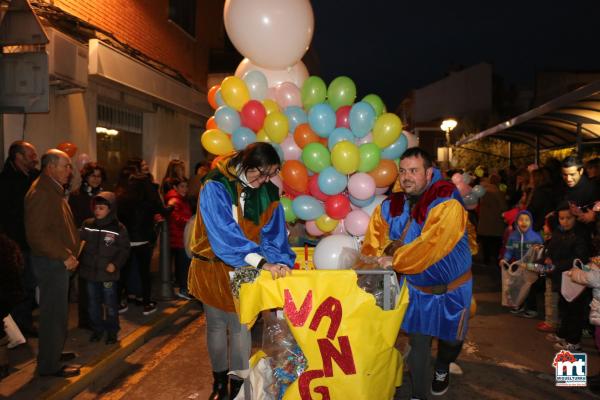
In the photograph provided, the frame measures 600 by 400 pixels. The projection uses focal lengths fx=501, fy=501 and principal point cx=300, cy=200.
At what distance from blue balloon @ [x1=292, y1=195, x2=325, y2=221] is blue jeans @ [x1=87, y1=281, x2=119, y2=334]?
2.05 m

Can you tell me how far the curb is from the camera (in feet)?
13.2

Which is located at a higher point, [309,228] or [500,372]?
[309,228]

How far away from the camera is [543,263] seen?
5.82 meters

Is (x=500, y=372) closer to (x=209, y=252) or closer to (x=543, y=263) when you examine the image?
(x=543, y=263)

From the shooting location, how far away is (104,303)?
16.9ft

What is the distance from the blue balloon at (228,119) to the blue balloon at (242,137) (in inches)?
2.8

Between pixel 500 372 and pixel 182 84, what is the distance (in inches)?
369

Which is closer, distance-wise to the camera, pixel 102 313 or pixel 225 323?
pixel 225 323

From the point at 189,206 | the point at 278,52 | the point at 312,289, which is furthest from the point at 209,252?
the point at 189,206

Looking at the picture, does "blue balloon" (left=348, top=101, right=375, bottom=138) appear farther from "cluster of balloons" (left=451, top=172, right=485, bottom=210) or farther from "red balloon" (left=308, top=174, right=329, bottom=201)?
"cluster of balloons" (left=451, top=172, right=485, bottom=210)

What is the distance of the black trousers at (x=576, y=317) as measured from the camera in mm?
5020

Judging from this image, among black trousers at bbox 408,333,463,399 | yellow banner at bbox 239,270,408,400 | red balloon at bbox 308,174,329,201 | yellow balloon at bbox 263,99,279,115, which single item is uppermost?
yellow balloon at bbox 263,99,279,115

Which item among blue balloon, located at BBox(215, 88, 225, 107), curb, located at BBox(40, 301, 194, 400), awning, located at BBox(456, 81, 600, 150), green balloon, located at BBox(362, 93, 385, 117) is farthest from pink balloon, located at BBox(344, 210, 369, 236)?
awning, located at BBox(456, 81, 600, 150)

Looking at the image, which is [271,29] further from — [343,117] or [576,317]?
[576,317]
